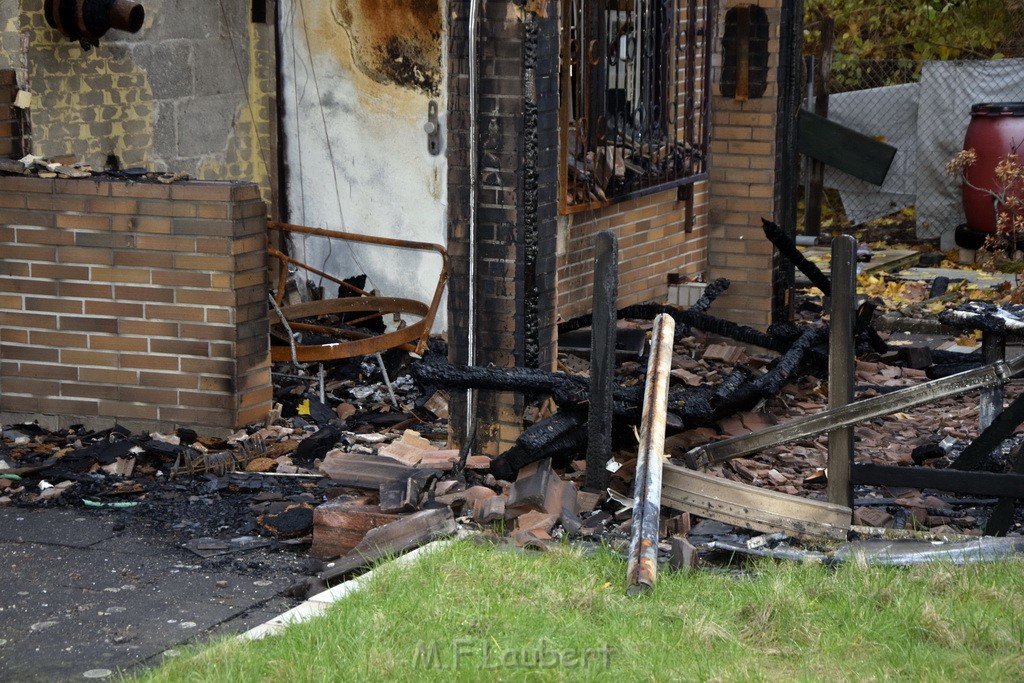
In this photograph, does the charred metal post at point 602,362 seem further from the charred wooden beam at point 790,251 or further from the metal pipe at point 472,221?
the charred wooden beam at point 790,251

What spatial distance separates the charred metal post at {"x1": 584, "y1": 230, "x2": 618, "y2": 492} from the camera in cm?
583

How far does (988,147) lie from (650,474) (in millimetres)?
9860

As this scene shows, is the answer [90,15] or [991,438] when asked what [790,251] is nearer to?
[991,438]

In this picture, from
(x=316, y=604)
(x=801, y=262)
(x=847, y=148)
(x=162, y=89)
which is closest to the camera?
(x=316, y=604)

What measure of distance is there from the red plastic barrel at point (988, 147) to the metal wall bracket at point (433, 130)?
670cm

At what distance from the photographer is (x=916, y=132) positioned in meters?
15.1

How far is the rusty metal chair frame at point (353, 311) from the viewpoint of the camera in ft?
25.0

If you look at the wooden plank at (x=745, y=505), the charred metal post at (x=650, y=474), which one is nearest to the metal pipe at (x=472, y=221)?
the charred metal post at (x=650, y=474)

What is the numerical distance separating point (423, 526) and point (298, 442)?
179cm

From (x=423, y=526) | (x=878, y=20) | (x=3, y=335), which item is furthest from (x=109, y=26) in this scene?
(x=878, y=20)

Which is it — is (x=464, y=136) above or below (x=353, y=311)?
above

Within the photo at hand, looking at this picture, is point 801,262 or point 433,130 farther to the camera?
point 801,262

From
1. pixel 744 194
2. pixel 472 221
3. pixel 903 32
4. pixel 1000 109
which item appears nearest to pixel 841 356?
pixel 472 221

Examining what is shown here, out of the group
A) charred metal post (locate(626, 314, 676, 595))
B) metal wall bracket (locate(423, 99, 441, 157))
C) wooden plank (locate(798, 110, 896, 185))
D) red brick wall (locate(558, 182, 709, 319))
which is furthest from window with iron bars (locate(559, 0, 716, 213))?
wooden plank (locate(798, 110, 896, 185))
